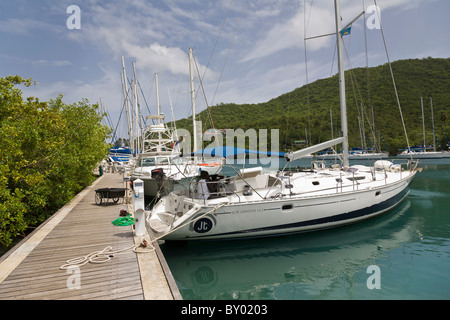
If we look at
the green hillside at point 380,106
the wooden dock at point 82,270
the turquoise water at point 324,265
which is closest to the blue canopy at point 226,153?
the turquoise water at point 324,265

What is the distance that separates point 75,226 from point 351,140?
66.4m

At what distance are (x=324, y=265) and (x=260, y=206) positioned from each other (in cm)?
235

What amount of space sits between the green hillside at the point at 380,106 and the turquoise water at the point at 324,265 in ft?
148

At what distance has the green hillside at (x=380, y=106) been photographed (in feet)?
186

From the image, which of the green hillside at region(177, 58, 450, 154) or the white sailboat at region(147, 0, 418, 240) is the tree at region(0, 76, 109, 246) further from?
the green hillside at region(177, 58, 450, 154)

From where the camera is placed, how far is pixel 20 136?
310 inches

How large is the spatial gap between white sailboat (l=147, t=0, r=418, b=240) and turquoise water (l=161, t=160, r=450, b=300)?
525 millimetres

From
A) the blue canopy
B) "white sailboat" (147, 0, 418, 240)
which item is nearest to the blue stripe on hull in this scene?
"white sailboat" (147, 0, 418, 240)

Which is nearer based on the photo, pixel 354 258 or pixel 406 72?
pixel 354 258

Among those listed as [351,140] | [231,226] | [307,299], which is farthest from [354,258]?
[351,140]

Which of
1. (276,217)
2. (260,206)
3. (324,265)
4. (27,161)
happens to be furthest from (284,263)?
(27,161)

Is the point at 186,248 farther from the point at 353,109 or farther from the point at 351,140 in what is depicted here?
the point at 351,140

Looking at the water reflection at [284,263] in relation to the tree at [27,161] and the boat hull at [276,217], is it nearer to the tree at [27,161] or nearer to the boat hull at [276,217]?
the boat hull at [276,217]
